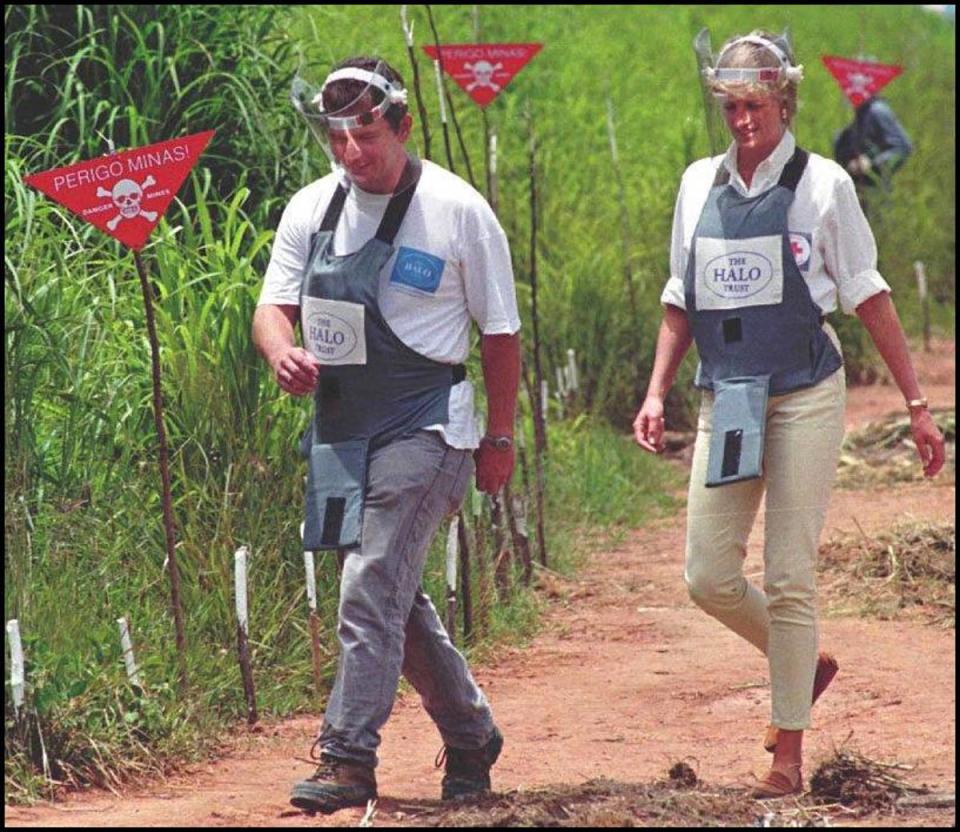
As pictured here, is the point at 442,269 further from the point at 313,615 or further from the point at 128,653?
the point at 313,615

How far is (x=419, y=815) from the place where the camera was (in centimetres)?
483

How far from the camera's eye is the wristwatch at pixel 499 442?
500cm

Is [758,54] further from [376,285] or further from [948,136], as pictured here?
[948,136]

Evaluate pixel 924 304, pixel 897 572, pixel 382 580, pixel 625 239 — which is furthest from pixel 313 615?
pixel 924 304

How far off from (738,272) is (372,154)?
2.88 ft

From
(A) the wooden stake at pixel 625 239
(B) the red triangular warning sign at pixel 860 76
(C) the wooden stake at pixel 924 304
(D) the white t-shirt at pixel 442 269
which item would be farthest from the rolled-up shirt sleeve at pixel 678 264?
(C) the wooden stake at pixel 924 304

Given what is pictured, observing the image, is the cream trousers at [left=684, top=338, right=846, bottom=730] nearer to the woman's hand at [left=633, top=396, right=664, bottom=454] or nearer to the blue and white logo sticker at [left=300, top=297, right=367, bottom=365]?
the woman's hand at [left=633, top=396, right=664, bottom=454]

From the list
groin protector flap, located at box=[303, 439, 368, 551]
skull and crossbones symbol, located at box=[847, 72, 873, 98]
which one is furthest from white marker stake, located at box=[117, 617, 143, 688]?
skull and crossbones symbol, located at box=[847, 72, 873, 98]

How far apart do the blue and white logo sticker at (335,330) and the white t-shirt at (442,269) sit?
72 millimetres

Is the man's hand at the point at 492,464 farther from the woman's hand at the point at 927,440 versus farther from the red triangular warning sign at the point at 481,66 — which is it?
the red triangular warning sign at the point at 481,66

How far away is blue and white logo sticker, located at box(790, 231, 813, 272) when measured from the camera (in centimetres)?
502

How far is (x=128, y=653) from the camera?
5566 millimetres

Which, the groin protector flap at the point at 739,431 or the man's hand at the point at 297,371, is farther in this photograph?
the groin protector flap at the point at 739,431

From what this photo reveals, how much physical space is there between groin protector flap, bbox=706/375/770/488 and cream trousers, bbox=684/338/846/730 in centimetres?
6
